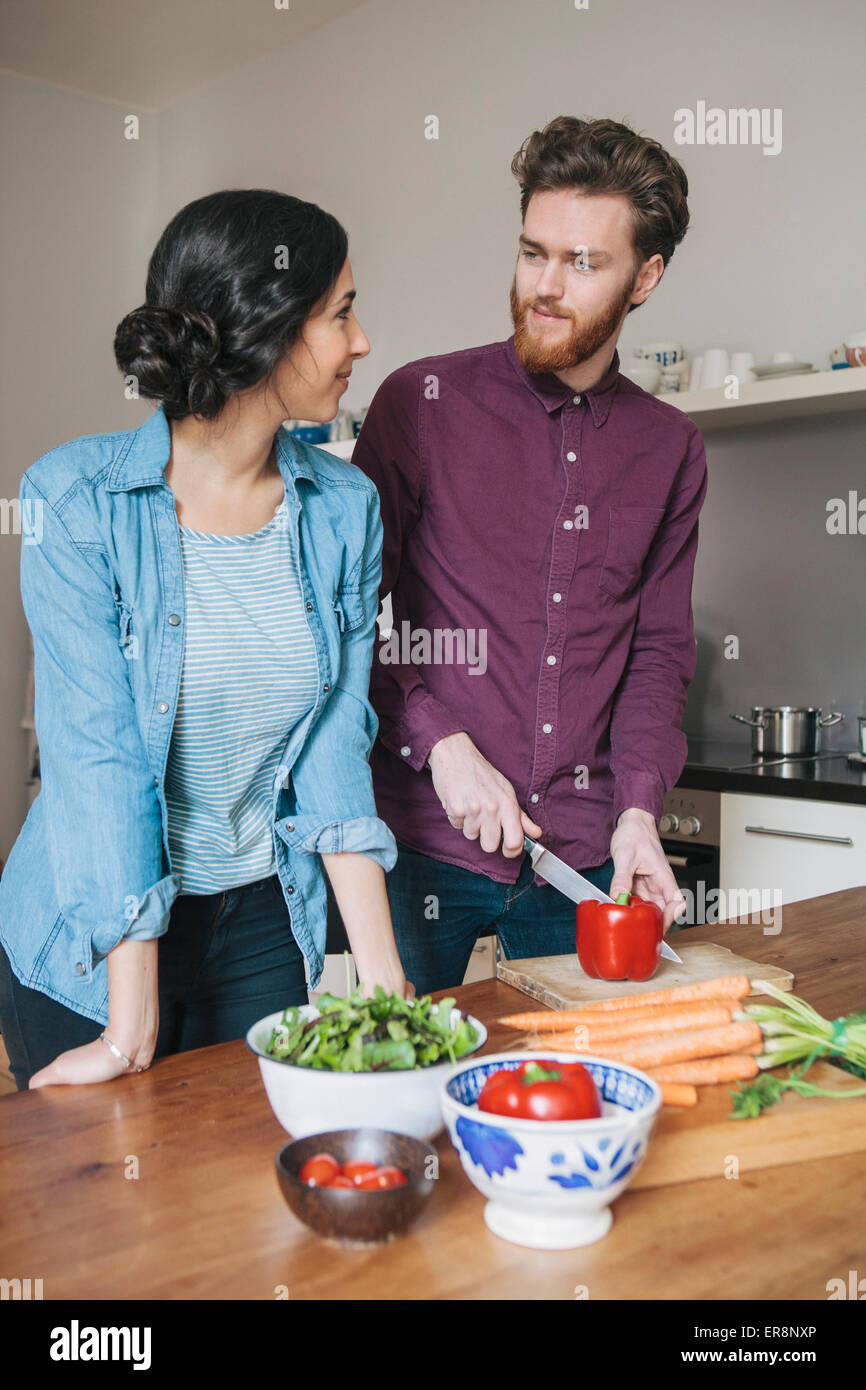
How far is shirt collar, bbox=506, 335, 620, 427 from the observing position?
1759mm

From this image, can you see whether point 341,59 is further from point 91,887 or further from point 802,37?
point 91,887

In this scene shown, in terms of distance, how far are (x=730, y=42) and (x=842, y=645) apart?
1535 millimetres

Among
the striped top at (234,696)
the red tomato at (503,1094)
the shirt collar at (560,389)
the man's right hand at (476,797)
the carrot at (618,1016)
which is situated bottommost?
the carrot at (618,1016)

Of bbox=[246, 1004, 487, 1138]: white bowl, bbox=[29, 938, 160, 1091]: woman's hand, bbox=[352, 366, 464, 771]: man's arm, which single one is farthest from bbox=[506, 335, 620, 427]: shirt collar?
bbox=[246, 1004, 487, 1138]: white bowl

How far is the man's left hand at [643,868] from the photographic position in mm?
1488

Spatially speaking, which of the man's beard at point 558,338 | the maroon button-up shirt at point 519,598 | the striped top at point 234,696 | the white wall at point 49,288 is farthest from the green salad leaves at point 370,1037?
the white wall at point 49,288

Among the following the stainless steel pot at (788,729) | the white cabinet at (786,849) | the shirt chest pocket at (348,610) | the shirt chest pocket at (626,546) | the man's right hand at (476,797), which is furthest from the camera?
the stainless steel pot at (788,729)

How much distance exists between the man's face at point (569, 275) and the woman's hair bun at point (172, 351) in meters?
0.62

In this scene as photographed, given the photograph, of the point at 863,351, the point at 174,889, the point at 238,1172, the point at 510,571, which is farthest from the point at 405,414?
the point at 863,351

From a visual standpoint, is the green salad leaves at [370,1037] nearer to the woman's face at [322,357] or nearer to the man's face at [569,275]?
the woman's face at [322,357]

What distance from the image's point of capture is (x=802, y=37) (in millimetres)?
2953

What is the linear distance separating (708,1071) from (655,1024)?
7 centimetres

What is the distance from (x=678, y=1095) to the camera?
3.32 feet

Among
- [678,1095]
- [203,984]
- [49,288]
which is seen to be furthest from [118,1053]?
[49,288]
